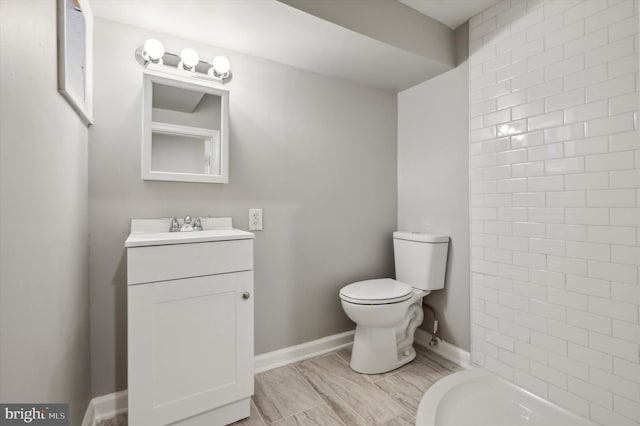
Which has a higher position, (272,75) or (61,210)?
(272,75)

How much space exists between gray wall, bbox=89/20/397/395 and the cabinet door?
401mm

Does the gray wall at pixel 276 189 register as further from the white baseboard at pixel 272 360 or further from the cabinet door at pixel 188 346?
the cabinet door at pixel 188 346

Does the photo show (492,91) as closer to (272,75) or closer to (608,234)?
(608,234)

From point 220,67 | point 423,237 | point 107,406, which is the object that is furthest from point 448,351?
point 220,67

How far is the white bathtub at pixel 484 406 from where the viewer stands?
1.48 meters

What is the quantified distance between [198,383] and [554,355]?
5.69 ft

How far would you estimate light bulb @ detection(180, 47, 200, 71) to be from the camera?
1598 mm

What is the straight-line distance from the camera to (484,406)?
1604mm

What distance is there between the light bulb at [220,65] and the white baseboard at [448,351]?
221 centimetres

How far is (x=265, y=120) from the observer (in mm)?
1940

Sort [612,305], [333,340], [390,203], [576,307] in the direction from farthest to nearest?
[390,203]
[333,340]
[576,307]
[612,305]

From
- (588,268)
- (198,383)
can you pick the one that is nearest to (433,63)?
(588,268)

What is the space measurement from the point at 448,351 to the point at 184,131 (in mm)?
2161

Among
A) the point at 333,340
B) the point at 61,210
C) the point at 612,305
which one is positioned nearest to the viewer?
the point at 61,210
